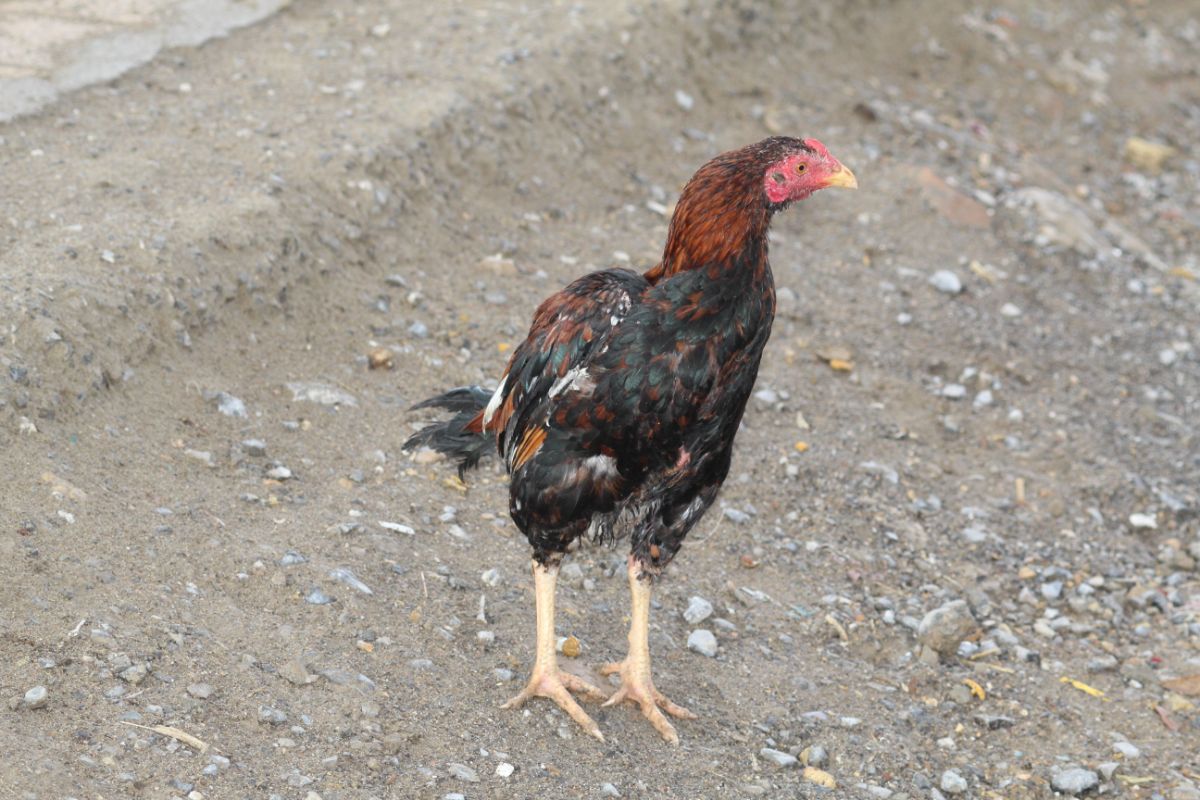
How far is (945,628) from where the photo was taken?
6000mm

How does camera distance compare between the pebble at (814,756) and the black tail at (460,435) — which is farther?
the black tail at (460,435)

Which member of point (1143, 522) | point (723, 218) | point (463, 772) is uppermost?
point (723, 218)

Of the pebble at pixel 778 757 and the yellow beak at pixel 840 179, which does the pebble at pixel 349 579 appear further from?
the yellow beak at pixel 840 179

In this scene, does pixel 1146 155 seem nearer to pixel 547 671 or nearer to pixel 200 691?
pixel 547 671

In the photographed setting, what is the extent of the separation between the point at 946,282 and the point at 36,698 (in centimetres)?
640

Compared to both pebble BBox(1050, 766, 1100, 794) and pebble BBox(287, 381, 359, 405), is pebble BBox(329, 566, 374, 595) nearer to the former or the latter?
pebble BBox(287, 381, 359, 405)

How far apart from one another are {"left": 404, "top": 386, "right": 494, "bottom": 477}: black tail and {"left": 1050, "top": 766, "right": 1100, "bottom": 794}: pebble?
2700 millimetres

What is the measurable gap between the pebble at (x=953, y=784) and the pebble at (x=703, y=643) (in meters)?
1.09

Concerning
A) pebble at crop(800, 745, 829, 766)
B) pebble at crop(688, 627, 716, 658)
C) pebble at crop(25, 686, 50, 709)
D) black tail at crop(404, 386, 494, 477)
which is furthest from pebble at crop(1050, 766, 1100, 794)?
pebble at crop(25, 686, 50, 709)

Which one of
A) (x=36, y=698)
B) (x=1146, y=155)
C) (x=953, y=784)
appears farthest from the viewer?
(x=1146, y=155)

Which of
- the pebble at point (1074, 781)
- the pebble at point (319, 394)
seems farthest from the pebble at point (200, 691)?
the pebble at point (1074, 781)

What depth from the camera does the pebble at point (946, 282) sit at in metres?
8.73

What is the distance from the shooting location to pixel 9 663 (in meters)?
4.37

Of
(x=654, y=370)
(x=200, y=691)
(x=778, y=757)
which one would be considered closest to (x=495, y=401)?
(x=654, y=370)
